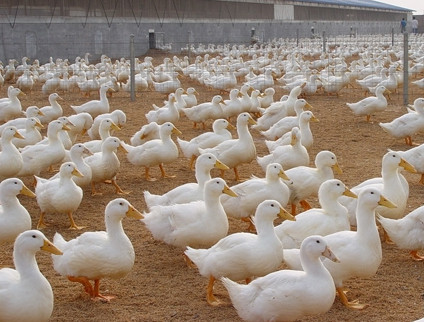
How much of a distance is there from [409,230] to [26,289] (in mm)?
3204

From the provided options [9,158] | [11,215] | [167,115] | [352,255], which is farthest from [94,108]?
[352,255]

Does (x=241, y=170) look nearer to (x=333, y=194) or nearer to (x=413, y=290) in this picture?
(x=333, y=194)

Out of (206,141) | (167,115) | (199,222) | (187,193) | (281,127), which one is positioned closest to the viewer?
(199,222)

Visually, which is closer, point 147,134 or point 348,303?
point 348,303

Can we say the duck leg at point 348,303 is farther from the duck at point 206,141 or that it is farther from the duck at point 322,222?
the duck at point 206,141

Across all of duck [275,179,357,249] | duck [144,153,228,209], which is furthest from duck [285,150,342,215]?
duck [275,179,357,249]

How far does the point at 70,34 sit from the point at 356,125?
20321 mm

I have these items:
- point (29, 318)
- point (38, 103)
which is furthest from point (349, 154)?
point (38, 103)

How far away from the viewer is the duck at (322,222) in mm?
5543

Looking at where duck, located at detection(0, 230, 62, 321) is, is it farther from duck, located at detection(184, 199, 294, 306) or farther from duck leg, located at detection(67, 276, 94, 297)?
duck, located at detection(184, 199, 294, 306)

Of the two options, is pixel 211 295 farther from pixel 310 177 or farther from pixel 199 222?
pixel 310 177

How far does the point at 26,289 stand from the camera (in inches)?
169

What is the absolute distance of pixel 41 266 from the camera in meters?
5.94

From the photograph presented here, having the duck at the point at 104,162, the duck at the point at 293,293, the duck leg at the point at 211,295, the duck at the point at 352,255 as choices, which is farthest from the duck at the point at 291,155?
the duck at the point at 293,293
